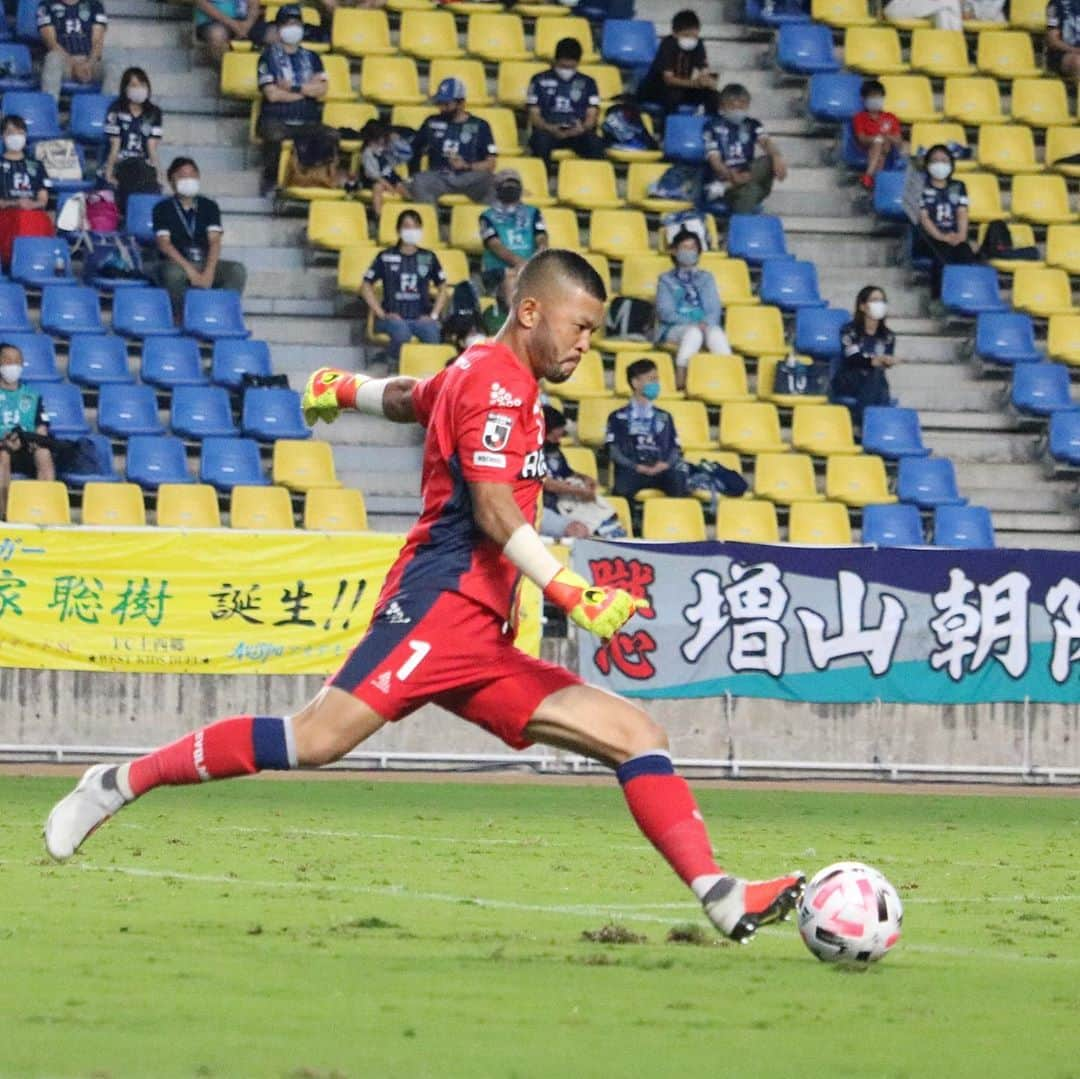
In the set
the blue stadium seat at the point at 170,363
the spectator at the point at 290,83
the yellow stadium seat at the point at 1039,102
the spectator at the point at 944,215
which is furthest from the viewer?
the yellow stadium seat at the point at 1039,102

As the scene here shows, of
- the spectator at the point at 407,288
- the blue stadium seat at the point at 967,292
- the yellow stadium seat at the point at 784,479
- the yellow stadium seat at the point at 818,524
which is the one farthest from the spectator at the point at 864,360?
the spectator at the point at 407,288

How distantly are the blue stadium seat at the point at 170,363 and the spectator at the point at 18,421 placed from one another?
177cm

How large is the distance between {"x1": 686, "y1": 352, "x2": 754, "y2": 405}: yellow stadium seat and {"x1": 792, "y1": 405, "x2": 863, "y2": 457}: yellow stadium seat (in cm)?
52

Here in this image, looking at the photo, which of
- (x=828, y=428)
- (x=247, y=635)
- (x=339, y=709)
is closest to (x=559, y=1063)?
(x=339, y=709)

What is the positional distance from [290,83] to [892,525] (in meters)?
7.15

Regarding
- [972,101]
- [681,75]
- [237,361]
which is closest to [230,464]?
[237,361]

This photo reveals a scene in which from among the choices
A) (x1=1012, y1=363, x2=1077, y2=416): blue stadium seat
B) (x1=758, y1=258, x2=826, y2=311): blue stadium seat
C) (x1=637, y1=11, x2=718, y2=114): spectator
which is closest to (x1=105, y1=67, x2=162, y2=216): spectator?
(x1=637, y1=11, x2=718, y2=114): spectator

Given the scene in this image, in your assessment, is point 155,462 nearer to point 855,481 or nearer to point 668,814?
point 855,481

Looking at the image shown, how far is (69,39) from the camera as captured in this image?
78.4ft

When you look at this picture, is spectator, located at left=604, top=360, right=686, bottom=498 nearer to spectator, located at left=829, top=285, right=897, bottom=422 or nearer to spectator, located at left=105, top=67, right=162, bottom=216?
spectator, located at left=829, top=285, right=897, bottom=422

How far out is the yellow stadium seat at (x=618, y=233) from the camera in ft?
79.4

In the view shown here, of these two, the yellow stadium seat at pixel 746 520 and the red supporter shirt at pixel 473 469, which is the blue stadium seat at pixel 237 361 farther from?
the red supporter shirt at pixel 473 469

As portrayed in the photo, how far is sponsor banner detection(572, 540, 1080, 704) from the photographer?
18672 mm

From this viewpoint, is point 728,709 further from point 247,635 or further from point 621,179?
point 621,179
